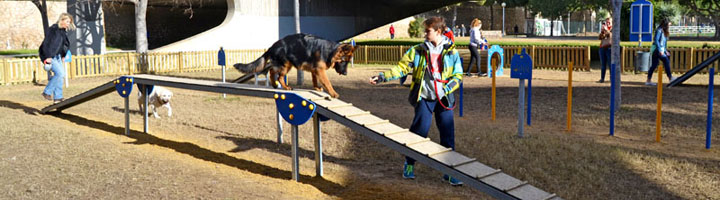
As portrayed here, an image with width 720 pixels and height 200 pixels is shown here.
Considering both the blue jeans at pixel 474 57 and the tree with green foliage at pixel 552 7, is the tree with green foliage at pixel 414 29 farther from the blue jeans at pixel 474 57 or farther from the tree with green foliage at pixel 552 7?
the blue jeans at pixel 474 57

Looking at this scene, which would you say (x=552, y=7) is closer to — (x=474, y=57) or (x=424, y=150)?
(x=474, y=57)

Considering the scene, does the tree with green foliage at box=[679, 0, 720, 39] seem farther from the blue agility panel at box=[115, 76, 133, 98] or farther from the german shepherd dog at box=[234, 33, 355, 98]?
the blue agility panel at box=[115, 76, 133, 98]

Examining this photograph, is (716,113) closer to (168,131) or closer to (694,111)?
(694,111)

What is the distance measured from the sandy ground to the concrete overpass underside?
15271 millimetres

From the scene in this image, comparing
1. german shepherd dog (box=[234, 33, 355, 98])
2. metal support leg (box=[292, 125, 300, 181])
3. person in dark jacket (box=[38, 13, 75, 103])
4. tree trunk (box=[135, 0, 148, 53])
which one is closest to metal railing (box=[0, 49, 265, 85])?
tree trunk (box=[135, 0, 148, 53])

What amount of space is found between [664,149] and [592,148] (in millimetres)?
989

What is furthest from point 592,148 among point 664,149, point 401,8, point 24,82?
point 401,8

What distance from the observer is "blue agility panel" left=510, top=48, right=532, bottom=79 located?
872 cm

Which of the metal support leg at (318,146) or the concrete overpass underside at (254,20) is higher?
the concrete overpass underside at (254,20)

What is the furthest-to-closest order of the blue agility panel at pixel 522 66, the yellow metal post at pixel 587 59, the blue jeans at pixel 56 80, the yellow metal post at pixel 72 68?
1. the yellow metal post at pixel 587 59
2. the yellow metal post at pixel 72 68
3. the blue jeans at pixel 56 80
4. the blue agility panel at pixel 522 66

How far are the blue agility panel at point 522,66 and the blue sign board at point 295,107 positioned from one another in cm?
366

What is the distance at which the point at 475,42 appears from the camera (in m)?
18.6

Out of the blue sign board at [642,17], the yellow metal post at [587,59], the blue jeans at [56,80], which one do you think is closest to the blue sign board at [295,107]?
the blue jeans at [56,80]

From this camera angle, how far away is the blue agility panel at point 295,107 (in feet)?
20.9
